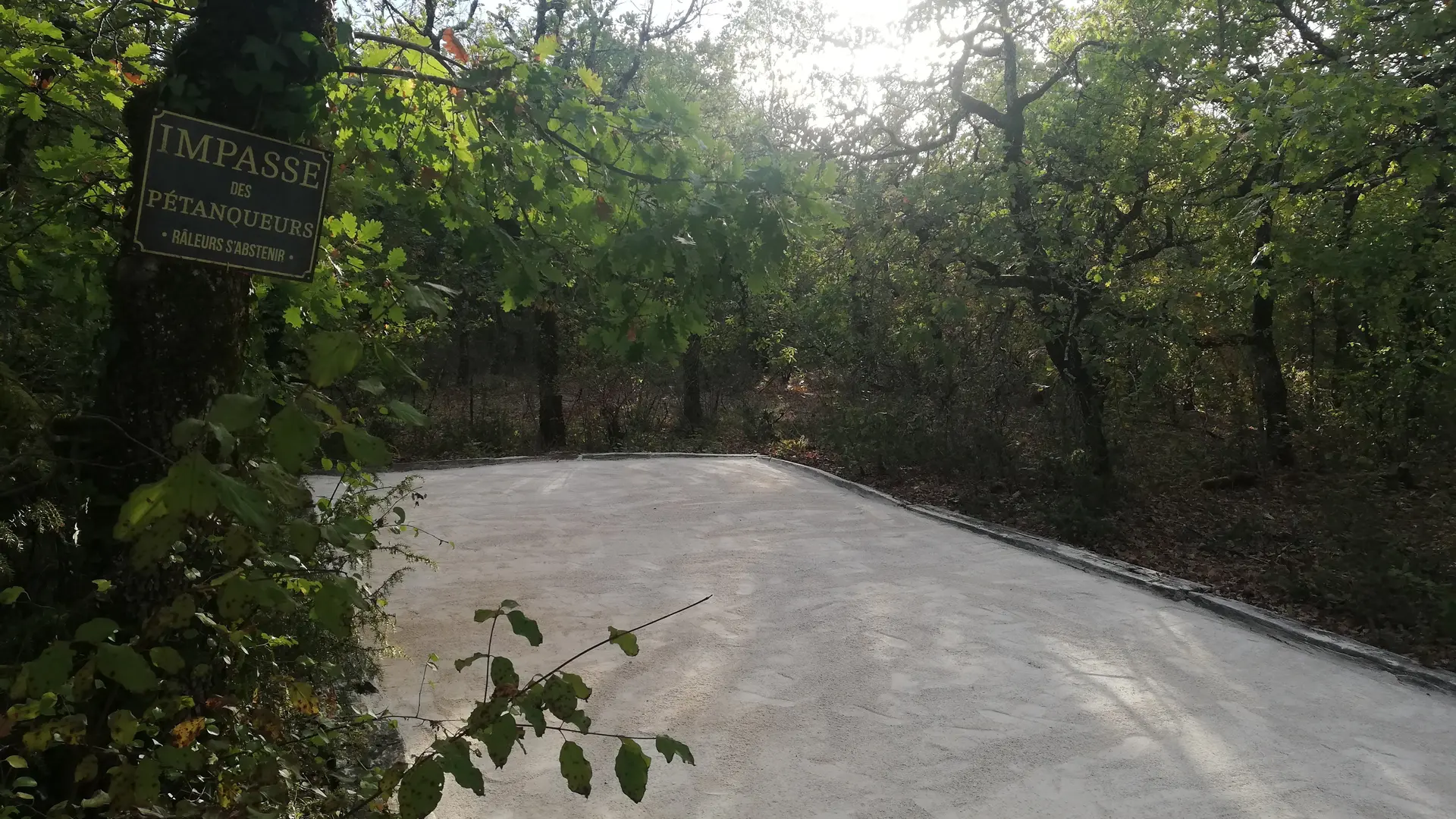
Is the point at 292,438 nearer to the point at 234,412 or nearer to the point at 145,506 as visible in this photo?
the point at 234,412

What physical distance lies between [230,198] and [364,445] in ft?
3.45

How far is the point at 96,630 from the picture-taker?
1.78 meters

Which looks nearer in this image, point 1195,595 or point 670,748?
point 670,748

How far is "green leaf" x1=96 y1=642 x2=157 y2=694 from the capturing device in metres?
1.77

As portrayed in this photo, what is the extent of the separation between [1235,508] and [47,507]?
1158cm

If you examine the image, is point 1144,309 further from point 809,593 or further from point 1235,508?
point 809,593

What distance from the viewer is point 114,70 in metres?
3.33

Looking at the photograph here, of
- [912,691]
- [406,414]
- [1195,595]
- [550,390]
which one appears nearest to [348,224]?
[406,414]

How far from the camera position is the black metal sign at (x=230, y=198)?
7.20 ft

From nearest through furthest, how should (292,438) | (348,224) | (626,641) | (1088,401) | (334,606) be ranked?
(292,438) → (334,606) → (626,641) → (348,224) → (1088,401)

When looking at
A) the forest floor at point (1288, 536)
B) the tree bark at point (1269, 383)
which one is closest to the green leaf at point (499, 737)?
the forest floor at point (1288, 536)

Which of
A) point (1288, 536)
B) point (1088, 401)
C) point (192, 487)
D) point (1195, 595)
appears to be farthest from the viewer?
point (1088, 401)

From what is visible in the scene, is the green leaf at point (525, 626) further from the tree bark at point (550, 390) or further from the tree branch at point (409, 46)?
the tree bark at point (550, 390)

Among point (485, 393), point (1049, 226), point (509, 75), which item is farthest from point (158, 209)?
point (485, 393)
